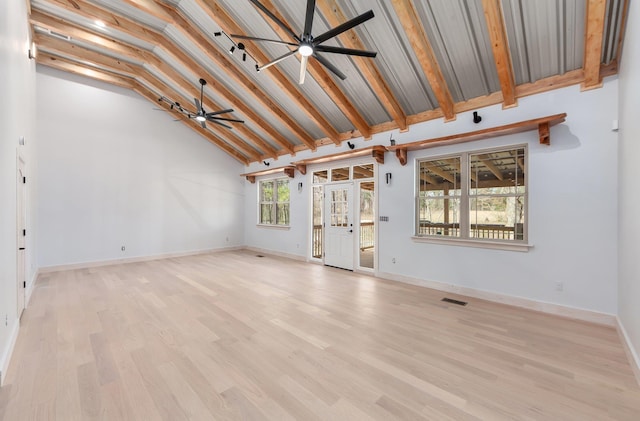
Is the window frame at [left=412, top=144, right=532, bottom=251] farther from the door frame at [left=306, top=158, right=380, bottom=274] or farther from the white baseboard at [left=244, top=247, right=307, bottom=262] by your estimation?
the white baseboard at [left=244, top=247, right=307, bottom=262]

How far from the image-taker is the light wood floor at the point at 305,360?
1781 mm

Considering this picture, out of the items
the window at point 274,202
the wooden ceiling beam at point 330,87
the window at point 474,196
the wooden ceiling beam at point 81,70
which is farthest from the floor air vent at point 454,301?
the wooden ceiling beam at point 81,70

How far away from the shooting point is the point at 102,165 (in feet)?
19.9

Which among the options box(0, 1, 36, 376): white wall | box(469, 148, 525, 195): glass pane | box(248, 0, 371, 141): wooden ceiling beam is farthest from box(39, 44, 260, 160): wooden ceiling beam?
box(469, 148, 525, 195): glass pane

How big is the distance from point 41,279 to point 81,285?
3.60 ft

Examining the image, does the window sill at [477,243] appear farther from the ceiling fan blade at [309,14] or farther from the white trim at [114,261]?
the white trim at [114,261]

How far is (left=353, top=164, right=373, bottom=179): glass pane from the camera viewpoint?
565 cm

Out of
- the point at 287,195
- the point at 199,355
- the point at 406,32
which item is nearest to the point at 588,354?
the point at 199,355

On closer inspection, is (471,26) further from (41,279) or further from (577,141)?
(41,279)

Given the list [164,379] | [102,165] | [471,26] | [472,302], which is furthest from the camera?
[102,165]

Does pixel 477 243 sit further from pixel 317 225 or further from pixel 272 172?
pixel 272 172

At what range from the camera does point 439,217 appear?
453 centimetres

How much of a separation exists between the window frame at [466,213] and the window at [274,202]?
12.4ft

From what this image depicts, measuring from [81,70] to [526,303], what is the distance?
29.8 ft
